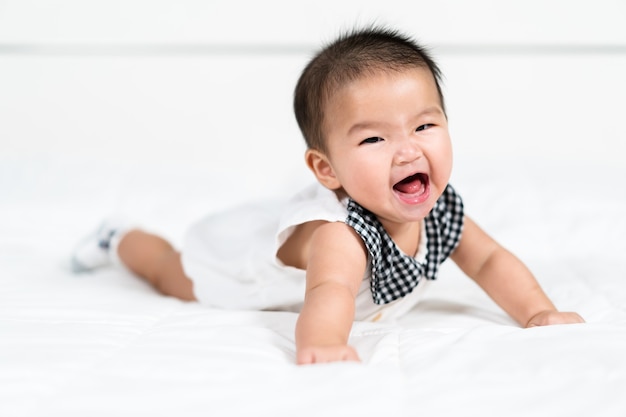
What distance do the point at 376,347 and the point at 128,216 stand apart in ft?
3.16

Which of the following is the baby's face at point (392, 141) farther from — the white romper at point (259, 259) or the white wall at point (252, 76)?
the white wall at point (252, 76)

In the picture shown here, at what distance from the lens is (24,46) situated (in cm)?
212

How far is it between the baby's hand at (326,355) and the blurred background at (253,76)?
1.20m

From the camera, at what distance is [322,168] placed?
1.01m

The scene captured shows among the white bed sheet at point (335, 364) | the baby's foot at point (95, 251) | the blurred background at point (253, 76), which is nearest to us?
the white bed sheet at point (335, 364)

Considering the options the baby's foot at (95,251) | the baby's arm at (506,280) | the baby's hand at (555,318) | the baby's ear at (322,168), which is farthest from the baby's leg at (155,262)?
the baby's hand at (555,318)

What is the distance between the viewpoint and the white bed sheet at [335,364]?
0.63m

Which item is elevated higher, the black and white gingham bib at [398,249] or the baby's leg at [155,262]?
the black and white gingham bib at [398,249]

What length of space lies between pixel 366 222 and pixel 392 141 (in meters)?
0.12

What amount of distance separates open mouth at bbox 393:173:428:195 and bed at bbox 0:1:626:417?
18cm

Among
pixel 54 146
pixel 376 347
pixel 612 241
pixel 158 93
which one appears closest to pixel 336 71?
pixel 376 347

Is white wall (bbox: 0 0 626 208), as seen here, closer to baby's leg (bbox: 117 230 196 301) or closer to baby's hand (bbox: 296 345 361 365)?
baby's leg (bbox: 117 230 196 301)

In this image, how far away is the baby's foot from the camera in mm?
1406

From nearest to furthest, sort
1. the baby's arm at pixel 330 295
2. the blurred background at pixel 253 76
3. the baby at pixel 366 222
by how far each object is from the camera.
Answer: the baby's arm at pixel 330 295
the baby at pixel 366 222
the blurred background at pixel 253 76
